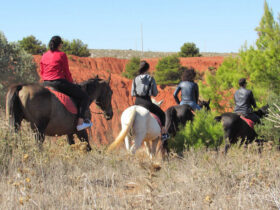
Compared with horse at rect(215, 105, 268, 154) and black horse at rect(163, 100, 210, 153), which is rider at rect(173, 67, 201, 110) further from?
horse at rect(215, 105, 268, 154)

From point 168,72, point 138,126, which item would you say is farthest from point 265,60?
point 168,72

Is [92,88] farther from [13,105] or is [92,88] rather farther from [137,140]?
[13,105]

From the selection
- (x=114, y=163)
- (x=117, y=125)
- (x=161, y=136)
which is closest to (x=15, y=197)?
(x=114, y=163)

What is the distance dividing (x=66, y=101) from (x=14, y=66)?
19.8 metres

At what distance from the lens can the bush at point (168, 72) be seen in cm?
4169

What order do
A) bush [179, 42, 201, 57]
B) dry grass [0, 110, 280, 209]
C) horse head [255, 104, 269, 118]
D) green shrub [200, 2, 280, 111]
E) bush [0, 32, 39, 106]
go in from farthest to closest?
bush [179, 42, 201, 57]
bush [0, 32, 39, 106]
green shrub [200, 2, 280, 111]
horse head [255, 104, 269, 118]
dry grass [0, 110, 280, 209]

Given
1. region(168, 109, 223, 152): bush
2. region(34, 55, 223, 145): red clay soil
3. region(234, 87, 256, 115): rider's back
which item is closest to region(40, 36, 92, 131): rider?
region(168, 109, 223, 152): bush

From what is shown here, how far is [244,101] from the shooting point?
9.59m

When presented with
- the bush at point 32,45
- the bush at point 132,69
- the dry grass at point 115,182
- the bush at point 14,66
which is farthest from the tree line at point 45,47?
the dry grass at point 115,182

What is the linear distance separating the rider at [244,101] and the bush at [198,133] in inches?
38.0

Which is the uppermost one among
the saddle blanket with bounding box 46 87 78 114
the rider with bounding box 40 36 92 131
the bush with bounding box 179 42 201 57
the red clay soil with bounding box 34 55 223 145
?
the bush with bounding box 179 42 201 57

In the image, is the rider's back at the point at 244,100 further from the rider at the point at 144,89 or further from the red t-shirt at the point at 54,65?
the red t-shirt at the point at 54,65

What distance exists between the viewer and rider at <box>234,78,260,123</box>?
955 centimetres

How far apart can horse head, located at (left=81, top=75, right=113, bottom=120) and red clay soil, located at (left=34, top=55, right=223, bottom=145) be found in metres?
4.47
